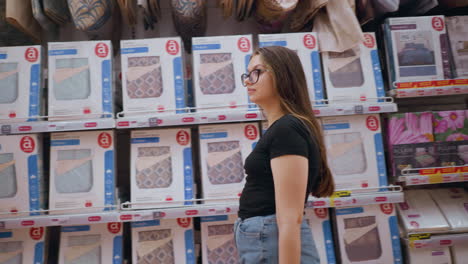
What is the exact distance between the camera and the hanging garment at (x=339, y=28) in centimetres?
196

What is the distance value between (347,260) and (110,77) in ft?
6.06

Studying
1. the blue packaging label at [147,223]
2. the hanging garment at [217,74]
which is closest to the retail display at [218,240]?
the blue packaging label at [147,223]

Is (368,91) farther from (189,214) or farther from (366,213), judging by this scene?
(189,214)

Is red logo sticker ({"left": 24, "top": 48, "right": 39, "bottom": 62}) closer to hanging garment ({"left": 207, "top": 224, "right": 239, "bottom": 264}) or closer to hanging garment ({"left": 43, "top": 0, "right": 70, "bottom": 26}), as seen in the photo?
hanging garment ({"left": 43, "top": 0, "right": 70, "bottom": 26})

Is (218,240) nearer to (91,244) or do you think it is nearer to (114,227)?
(114,227)

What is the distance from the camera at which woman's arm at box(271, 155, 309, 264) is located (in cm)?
89

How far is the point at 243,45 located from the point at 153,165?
94cm

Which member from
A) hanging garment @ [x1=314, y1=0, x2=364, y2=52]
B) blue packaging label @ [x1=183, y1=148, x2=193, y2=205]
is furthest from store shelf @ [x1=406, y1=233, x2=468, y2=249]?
blue packaging label @ [x1=183, y1=148, x2=193, y2=205]

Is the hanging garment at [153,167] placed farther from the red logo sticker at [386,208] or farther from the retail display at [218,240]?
the red logo sticker at [386,208]

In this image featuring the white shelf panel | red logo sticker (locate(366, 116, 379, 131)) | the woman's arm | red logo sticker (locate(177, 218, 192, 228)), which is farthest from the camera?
red logo sticker (locate(366, 116, 379, 131))

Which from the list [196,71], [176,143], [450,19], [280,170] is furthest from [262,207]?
[450,19]

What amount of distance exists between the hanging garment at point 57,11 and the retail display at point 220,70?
1.00m

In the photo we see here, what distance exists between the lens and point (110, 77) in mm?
1886

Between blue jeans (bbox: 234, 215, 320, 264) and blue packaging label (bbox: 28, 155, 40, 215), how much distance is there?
4.62 ft
